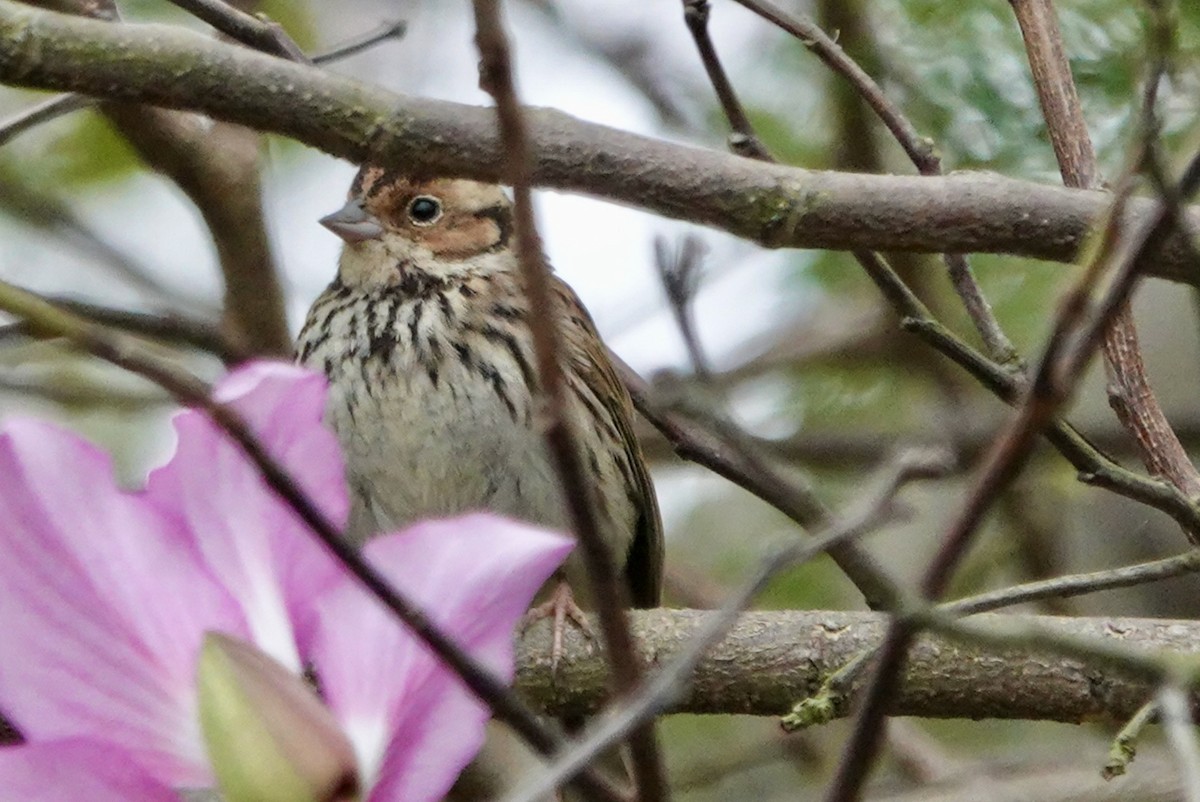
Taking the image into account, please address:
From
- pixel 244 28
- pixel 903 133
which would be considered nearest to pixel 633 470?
pixel 903 133

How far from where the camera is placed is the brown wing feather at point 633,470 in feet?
10.8

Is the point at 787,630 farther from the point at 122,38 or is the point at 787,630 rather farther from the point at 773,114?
the point at 773,114

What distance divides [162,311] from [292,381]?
2.17 metres

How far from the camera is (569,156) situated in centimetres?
172

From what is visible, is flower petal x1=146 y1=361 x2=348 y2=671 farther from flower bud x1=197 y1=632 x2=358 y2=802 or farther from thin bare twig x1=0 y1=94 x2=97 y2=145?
thin bare twig x1=0 y1=94 x2=97 y2=145

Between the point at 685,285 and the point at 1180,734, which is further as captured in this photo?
the point at 685,285

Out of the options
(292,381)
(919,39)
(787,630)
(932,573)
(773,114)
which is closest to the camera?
(932,573)

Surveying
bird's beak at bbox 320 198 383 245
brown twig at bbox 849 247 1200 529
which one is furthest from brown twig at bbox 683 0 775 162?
bird's beak at bbox 320 198 383 245

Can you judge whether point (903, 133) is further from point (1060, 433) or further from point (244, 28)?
point (244, 28)

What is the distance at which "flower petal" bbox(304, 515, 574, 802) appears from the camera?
82 cm

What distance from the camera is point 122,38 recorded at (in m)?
1.68

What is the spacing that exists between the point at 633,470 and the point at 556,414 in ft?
8.66

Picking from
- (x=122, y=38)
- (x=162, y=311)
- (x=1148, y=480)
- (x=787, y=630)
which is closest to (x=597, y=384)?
(x=162, y=311)

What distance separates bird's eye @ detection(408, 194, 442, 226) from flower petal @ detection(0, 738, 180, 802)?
9.01ft
